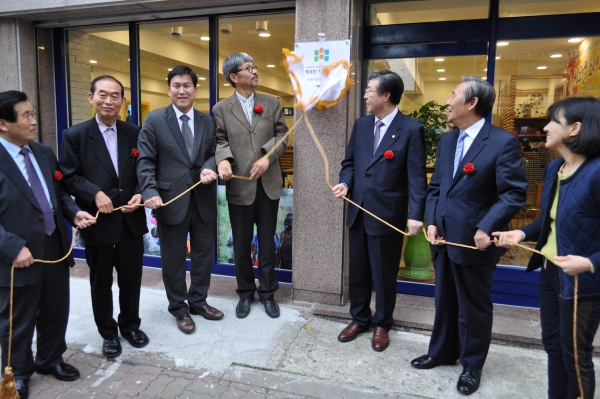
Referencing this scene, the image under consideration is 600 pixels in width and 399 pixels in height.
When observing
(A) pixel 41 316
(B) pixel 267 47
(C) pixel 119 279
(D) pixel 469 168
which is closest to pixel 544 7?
(D) pixel 469 168

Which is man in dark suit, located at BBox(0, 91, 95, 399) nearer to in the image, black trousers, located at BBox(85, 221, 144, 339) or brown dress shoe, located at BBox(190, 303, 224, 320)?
black trousers, located at BBox(85, 221, 144, 339)

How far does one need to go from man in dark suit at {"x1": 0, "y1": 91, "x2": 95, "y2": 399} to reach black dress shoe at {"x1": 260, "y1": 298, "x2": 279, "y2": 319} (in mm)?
1663

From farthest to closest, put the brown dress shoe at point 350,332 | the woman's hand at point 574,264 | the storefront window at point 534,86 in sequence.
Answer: the storefront window at point 534,86
the brown dress shoe at point 350,332
the woman's hand at point 574,264

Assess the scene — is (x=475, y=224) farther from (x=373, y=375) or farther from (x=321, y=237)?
(x=321, y=237)

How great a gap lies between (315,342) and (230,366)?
0.76 m

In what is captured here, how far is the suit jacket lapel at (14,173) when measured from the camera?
A: 9.57 ft

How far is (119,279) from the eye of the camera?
3771mm

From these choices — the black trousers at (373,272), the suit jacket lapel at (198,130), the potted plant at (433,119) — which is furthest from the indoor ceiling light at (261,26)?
the black trousers at (373,272)

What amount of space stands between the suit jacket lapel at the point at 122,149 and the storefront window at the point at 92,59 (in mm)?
2244

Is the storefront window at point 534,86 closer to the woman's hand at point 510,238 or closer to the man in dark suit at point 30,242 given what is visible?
the woman's hand at point 510,238

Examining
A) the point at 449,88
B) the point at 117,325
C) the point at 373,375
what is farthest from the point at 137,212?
the point at 449,88

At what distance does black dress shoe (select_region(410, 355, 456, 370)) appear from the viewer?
3465 mm

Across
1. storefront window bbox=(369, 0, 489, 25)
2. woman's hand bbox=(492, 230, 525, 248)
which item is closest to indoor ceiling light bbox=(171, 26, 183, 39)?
storefront window bbox=(369, 0, 489, 25)

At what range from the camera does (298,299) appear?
184 inches
